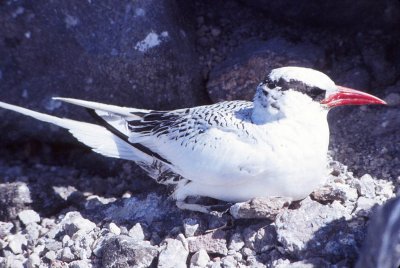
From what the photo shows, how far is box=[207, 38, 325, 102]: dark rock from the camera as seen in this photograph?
4.68 metres

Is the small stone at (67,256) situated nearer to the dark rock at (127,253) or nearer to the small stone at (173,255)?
the dark rock at (127,253)

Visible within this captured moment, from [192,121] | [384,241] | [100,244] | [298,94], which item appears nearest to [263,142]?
[298,94]

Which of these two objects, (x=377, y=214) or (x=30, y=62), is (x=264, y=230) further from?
(x=30, y=62)

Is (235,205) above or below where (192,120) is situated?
below

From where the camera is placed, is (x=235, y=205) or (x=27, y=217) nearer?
(x=235, y=205)

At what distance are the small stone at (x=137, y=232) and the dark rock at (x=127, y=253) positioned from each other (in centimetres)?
17

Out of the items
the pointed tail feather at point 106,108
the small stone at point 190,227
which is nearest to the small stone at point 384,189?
the small stone at point 190,227

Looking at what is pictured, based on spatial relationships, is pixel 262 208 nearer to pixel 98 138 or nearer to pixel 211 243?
pixel 211 243

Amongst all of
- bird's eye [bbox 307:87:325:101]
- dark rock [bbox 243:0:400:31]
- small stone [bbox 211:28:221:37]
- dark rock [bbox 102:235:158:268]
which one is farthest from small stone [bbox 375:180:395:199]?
small stone [bbox 211:28:221:37]

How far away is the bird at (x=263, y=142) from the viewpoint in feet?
12.2

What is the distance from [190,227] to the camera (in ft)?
13.0

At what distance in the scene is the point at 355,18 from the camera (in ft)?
15.5

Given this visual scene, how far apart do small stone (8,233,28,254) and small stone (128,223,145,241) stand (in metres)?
0.80

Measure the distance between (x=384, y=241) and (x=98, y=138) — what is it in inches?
85.7
